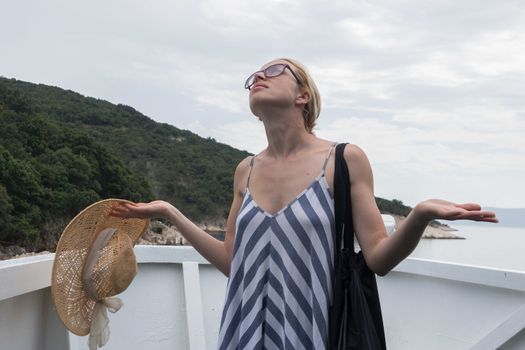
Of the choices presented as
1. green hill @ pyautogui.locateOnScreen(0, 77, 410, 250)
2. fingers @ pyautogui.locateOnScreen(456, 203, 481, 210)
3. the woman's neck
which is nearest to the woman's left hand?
fingers @ pyautogui.locateOnScreen(456, 203, 481, 210)

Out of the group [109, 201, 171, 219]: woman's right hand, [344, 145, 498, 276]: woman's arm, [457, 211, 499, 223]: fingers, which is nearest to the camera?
[457, 211, 499, 223]: fingers

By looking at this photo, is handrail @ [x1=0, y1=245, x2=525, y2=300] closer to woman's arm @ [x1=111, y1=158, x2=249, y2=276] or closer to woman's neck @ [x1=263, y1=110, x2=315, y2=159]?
woman's arm @ [x1=111, y1=158, x2=249, y2=276]

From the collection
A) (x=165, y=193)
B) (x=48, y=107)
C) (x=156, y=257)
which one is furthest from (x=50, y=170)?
(x=156, y=257)

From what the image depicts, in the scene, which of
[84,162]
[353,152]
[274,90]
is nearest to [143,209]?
[274,90]

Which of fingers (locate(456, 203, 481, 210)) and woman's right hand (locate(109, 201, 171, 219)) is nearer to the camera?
fingers (locate(456, 203, 481, 210))

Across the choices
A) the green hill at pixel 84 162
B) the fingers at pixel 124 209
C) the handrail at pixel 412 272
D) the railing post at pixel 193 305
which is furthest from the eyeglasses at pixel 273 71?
the green hill at pixel 84 162

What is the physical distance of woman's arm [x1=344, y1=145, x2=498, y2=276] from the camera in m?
1.30

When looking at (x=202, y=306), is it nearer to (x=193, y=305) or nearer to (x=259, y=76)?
(x=193, y=305)

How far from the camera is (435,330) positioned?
2.63m

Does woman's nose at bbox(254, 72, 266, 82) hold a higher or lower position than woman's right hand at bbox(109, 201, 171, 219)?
higher

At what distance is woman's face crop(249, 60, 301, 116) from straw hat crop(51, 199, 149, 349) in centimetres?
63

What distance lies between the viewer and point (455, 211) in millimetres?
1183

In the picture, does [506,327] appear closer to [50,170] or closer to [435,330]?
[435,330]

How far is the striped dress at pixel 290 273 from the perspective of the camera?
4.73 feet
